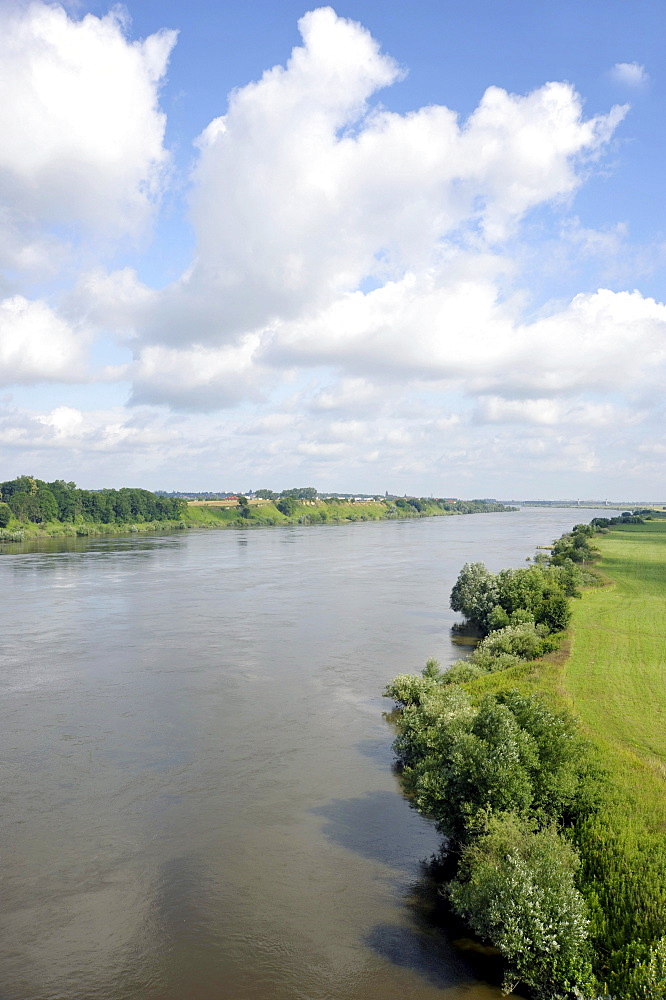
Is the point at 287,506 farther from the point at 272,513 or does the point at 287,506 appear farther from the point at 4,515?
the point at 4,515

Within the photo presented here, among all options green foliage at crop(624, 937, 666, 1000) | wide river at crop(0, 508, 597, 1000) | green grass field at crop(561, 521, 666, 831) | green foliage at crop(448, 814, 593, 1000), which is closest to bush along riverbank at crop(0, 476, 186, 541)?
wide river at crop(0, 508, 597, 1000)

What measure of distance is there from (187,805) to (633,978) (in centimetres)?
1316

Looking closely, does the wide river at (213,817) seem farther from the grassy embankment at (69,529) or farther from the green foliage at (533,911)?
the grassy embankment at (69,529)

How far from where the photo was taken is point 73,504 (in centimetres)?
13200

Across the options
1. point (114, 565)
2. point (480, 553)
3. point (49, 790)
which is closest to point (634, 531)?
point (480, 553)

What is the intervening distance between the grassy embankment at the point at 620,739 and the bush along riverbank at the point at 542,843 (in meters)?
0.04

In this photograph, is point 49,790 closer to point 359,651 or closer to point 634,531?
point 359,651

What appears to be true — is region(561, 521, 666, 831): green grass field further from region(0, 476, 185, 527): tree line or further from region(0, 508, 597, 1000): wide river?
region(0, 476, 185, 527): tree line

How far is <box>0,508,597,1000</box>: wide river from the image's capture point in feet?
44.5

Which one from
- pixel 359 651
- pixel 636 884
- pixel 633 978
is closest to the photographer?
pixel 633 978

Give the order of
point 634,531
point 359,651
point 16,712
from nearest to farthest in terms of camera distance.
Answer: point 16,712 → point 359,651 → point 634,531

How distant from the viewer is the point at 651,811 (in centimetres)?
1574

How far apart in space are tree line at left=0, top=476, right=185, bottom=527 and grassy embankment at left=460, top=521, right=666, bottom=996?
10946 centimetres

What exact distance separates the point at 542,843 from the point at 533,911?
6.19ft
